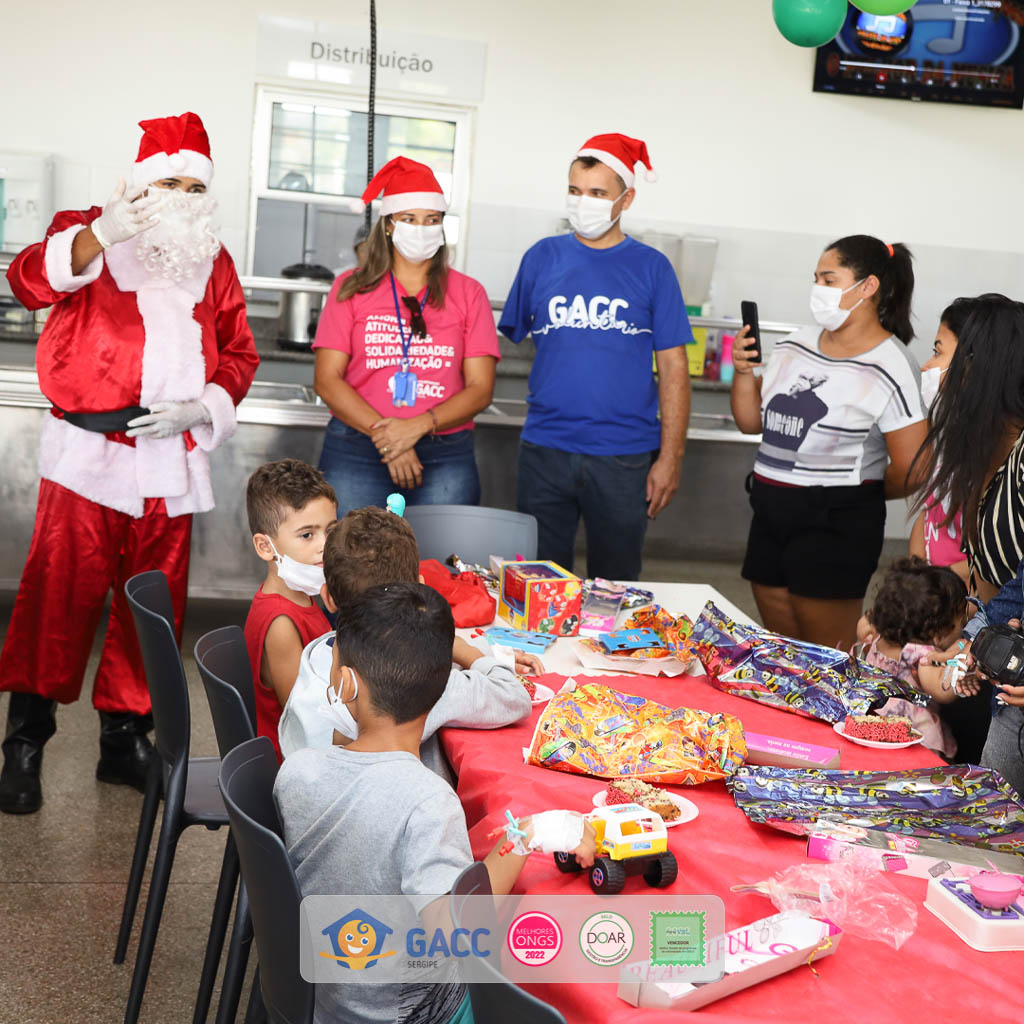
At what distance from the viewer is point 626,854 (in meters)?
1.26

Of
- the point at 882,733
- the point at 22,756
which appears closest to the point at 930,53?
the point at 882,733

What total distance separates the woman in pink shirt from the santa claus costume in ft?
1.21

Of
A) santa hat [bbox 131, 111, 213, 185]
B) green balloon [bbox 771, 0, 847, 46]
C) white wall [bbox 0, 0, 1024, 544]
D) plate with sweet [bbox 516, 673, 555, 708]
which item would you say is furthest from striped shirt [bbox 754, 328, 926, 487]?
white wall [bbox 0, 0, 1024, 544]

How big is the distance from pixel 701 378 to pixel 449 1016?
4.63 metres

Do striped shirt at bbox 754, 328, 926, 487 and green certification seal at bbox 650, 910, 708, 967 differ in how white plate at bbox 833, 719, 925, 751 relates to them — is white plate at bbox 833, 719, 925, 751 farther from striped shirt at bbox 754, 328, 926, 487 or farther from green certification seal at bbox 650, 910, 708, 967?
striped shirt at bbox 754, 328, 926, 487

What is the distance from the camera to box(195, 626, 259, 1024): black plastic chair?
156cm

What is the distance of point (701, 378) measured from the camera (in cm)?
566

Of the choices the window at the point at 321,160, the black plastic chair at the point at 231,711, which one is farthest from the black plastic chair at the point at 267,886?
the window at the point at 321,160

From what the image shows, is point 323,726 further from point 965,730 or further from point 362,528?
point 965,730

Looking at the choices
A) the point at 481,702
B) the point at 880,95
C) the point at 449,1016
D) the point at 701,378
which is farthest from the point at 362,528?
the point at 880,95

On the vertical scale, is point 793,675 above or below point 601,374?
below

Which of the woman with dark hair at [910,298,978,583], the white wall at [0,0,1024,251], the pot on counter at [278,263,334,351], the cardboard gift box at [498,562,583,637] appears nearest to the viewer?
the cardboard gift box at [498,562,583,637]

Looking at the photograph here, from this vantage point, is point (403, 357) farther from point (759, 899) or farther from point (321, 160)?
point (321, 160)

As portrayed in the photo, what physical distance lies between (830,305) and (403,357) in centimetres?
109
